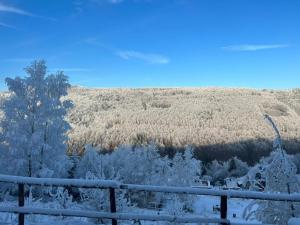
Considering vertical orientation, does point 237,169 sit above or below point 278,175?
below

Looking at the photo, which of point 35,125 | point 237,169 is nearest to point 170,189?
point 35,125

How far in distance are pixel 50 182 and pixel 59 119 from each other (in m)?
29.0

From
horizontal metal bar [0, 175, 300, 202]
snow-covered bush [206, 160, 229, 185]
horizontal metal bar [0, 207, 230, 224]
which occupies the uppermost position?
horizontal metal bar [0, 175, 300, 202]

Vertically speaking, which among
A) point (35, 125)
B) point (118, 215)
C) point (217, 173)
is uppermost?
point (35, 125)

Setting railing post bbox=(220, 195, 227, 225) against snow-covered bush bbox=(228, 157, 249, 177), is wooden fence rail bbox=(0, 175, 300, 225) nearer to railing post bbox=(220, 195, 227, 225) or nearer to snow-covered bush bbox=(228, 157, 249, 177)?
railing post bbox=(220, 195, 227, 225)

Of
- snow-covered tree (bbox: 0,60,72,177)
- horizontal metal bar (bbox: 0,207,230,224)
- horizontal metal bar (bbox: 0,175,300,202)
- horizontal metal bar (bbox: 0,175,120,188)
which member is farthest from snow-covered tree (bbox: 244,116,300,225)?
snow-covered tree (bbox: 0,60,72,177)

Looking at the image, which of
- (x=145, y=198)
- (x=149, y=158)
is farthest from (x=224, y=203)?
(x=149, y=158)

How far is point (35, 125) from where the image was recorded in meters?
35.9

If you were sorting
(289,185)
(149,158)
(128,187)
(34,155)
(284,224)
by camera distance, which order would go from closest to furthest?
(128,187)
(284,224)
(289,185)
(34,155)
(149,158)

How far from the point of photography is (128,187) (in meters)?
7.95

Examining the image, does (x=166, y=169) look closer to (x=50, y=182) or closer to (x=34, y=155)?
(x=34, y=155)

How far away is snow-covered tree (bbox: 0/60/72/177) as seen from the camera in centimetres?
3494

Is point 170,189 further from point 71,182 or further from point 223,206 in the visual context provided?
point 71,182

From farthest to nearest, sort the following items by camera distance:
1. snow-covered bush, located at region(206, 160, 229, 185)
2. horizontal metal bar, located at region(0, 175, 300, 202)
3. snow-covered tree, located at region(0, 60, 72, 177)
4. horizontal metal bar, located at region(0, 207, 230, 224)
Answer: snow-covered bush, located at region(206, 160, 229, 185)
snow-covered tree, located at region(0, 60, 72, 177)
horizontal metal bar, located at region(0, 207, 230, 224)
horizontal metal bar, located at region(0, 175, 300, 202)
